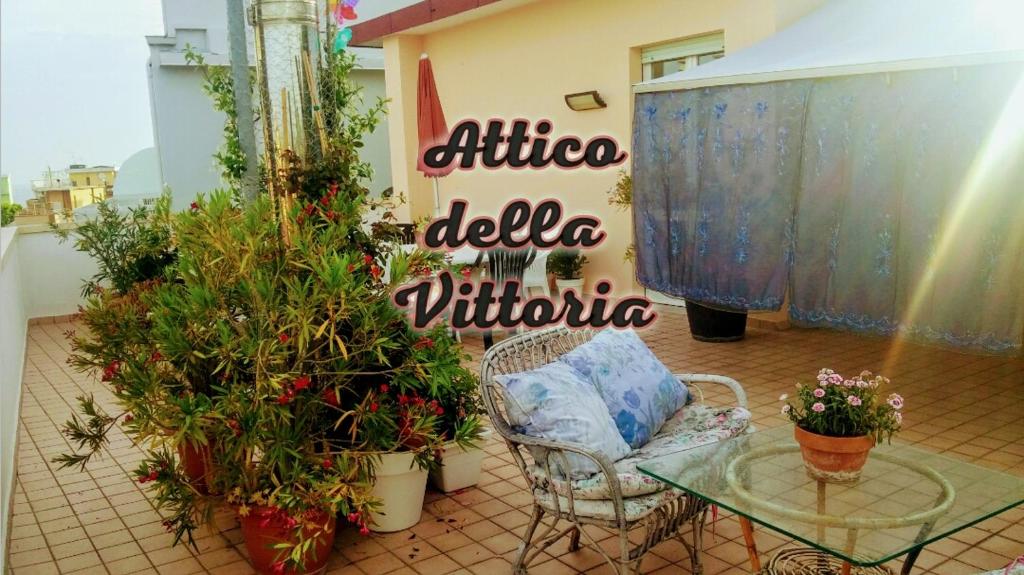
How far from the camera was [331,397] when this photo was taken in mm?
3418

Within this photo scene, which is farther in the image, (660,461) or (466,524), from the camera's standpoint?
(466,524)

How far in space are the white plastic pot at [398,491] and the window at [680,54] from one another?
5.18 m

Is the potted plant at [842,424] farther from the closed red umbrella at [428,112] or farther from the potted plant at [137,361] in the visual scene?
the closed red umbrella at [428,112]

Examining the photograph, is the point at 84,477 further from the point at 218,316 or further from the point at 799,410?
the point at 799,410

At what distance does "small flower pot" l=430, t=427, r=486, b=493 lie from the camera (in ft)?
13.4

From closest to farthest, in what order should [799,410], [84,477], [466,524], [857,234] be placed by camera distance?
[799,410] < [466,524] < [84,477] < [857,234]

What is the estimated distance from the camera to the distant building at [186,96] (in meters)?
13.0

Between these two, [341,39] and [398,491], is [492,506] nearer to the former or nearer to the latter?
[398,491]

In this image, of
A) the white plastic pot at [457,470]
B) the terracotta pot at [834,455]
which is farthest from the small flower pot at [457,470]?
the terracotta pot at [834,455]

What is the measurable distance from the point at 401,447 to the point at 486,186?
23.3ft

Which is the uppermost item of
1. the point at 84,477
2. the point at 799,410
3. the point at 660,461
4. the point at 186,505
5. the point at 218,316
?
the point at 218,316

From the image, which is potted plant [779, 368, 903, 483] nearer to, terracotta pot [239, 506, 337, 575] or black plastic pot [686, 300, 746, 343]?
terracotta pot [239, 506, 337, 575]

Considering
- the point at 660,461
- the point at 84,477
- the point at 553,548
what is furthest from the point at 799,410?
the point at 84,477

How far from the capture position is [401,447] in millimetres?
3617
